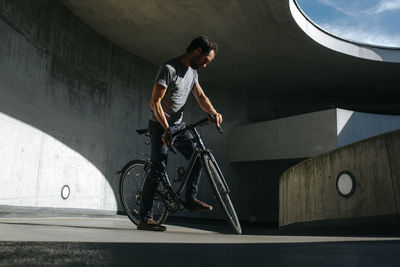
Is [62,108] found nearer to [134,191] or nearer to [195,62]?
[134,191]

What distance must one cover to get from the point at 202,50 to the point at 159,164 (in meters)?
1.05

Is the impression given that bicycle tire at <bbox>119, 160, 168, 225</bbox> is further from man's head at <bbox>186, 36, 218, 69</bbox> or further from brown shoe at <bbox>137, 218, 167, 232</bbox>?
man's head at <bbox>186, 36, 218, 69</bbox>

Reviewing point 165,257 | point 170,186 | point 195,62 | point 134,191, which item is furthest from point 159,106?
point 165,257

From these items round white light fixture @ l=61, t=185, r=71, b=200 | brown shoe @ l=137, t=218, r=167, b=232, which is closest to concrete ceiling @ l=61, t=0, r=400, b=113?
round white light fixture @ l=61, t=185, r=71, b=200

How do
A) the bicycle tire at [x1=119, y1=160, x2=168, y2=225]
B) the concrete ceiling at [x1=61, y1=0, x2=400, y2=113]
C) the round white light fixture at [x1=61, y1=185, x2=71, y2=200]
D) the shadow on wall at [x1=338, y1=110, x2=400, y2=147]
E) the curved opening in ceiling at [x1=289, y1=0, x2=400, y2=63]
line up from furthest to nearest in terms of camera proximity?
the shadow on wall at [x1=338, y1=110, x2=400, y2=147] < the curved opening in ceiling at [x1=289, y1=0, x2=400, y2=63] < the concrete ceiling at [x1=61, y1=0, x2=400, y2=113] < the round white light fixture at [x1=61, y1=185, x2=71, y2=200] < the bicycle tire at [x1=119, y1=160, x2=168, y2=225]

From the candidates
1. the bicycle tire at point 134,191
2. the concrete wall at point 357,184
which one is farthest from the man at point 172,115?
the concrete wall at point 357,184

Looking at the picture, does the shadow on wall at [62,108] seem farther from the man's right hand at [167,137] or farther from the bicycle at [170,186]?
the man's right hand at [167,137]

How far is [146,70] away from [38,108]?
19.0 feet

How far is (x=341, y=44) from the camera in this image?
13.0 metres

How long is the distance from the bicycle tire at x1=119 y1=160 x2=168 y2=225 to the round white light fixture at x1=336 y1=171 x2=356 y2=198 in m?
3.14

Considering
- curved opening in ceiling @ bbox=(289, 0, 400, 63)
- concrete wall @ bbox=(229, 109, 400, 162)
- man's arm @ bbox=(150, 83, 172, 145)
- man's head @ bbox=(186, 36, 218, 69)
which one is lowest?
man's arm @ bbox=(150, 83, 172, 145)

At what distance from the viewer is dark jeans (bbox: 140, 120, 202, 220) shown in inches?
139

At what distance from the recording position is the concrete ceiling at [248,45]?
33.2 ft

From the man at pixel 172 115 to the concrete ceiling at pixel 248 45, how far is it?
6.63m
